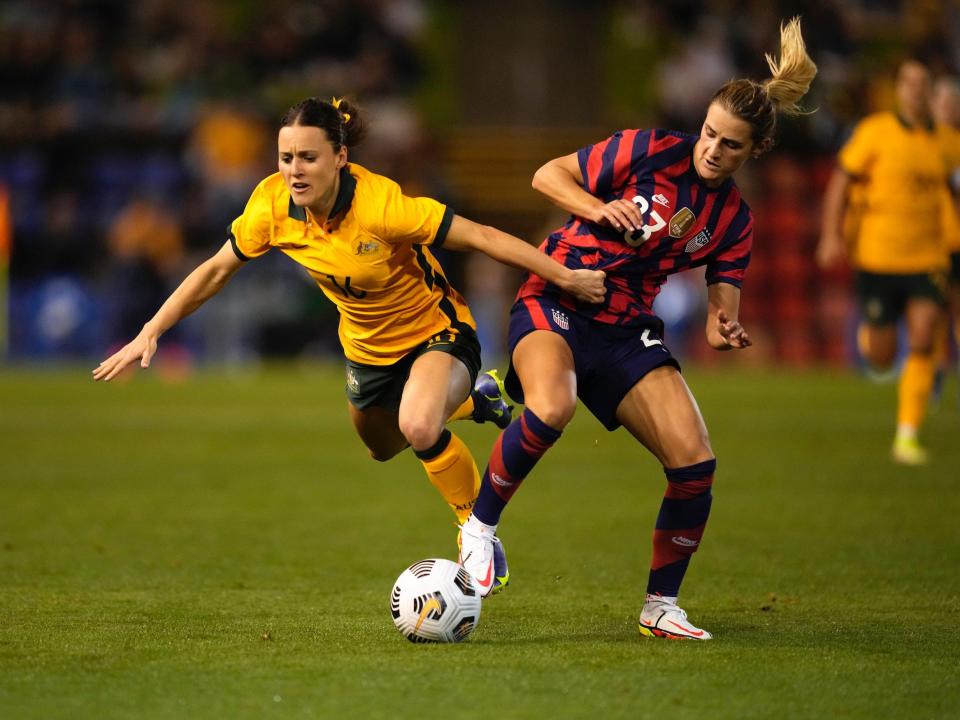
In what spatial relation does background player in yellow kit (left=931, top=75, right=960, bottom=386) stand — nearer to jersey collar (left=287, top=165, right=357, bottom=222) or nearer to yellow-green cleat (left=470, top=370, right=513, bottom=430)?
yellow-green cleat (left=470, top=370, right=513, bottom=430)

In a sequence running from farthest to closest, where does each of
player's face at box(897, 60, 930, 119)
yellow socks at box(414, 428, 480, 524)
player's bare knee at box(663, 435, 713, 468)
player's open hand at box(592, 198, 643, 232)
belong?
player's face at box(897, 60, 930, 119), yellow socks at box(414, 428, 480, 524), player's open hand at box(592, 198, 643, 232), player's bare knee at box(663, 435, 713, 468)

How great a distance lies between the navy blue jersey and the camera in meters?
5.34

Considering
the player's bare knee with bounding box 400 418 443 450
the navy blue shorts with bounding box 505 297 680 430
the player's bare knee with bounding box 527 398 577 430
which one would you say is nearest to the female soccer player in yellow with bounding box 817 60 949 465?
the navy blue shorts with bounding box 505 297 680 430

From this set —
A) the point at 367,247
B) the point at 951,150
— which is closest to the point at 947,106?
the point at 951,150

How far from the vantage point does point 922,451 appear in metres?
10.5

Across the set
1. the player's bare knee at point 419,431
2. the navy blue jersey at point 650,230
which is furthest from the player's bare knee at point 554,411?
the player's bare knee at point 419,431

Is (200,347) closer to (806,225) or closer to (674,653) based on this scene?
(806,225)

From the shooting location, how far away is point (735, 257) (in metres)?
5.48

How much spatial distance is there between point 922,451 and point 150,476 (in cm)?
555

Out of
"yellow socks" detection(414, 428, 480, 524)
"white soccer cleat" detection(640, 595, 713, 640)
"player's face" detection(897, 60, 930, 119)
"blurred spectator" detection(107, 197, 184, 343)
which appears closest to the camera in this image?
"white soccer cleat" detection(640, 595, 713, 640)

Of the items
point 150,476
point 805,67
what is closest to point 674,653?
point 805,67

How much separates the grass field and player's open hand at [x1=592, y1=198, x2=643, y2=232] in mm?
1449

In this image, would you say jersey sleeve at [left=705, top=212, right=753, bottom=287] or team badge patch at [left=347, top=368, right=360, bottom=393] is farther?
team badge patch at [left=347, top=368, right=360, bottom=393]

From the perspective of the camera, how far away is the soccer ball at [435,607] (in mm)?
4699
